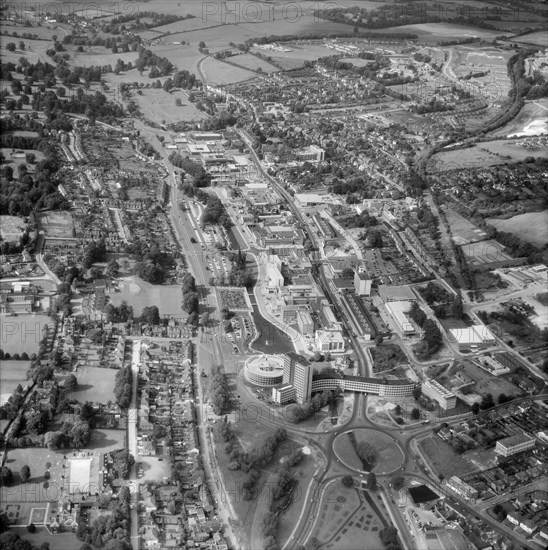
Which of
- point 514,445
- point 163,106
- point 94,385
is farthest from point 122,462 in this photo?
point 163,106

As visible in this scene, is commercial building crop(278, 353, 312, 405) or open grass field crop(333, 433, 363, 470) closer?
open grass field crop(333, 433, 363, 470)

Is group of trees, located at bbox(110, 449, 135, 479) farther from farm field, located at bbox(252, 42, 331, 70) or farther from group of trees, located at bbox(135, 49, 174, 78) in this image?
farm field, located at bbox(252, 42, 331, 70)

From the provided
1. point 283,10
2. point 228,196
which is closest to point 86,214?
point 228,196

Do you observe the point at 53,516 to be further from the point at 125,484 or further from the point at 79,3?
the point at 79,3

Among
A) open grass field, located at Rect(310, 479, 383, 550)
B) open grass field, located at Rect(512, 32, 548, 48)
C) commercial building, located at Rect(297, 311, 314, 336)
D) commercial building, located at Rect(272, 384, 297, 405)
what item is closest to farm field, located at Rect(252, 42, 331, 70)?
open grass field, located at Rect(512, 32, 548, 48)

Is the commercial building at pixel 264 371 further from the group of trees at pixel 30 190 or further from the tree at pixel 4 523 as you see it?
the group of trees at pixel 30 190

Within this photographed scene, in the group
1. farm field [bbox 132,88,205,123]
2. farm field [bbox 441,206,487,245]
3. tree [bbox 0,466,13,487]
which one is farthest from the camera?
farm field [bbox 132,88,205,123]

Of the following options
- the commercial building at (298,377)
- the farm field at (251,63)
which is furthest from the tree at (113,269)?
the farm field at (251,63)
